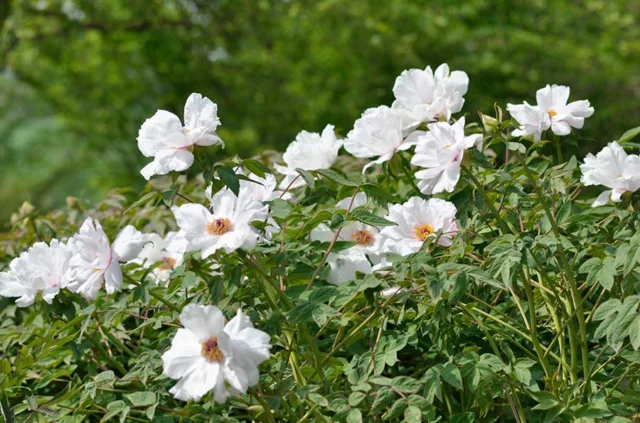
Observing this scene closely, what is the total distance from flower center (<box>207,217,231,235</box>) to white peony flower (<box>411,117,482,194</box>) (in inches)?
11.8

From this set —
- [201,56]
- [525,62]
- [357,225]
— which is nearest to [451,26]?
[525,62]

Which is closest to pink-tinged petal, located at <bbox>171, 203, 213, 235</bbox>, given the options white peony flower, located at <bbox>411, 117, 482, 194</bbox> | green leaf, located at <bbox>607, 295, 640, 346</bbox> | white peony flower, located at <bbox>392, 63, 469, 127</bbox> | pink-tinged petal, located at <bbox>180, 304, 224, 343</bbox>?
pink-tinged petal, located at <bbox>180, 304, 224, 343</bbox>

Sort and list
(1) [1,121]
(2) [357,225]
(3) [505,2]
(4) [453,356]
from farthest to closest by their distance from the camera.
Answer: (1) [1,121]
(3) [505,2]
(2) [357,225]
(4) [453,356]

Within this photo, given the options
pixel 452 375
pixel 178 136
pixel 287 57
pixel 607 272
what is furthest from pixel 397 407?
pixel 287 57

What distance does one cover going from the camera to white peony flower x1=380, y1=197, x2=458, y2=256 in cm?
138

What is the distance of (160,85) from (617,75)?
4283 mm

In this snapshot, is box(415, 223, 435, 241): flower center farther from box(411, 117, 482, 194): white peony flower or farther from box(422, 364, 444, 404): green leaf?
box(422, 364, 444, 404): green leaf

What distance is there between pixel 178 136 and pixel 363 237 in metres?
0.51

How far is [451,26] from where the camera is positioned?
7262 millimetres

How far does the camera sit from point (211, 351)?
1052 mm

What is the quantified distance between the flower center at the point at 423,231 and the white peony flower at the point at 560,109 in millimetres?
292

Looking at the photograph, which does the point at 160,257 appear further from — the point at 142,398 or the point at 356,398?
the point at 356,398

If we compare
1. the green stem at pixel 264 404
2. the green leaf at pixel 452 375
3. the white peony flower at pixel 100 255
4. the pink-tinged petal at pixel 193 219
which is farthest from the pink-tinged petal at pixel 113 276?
the green leaf at pixel 452 375

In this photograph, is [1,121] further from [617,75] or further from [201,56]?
[617,75]
